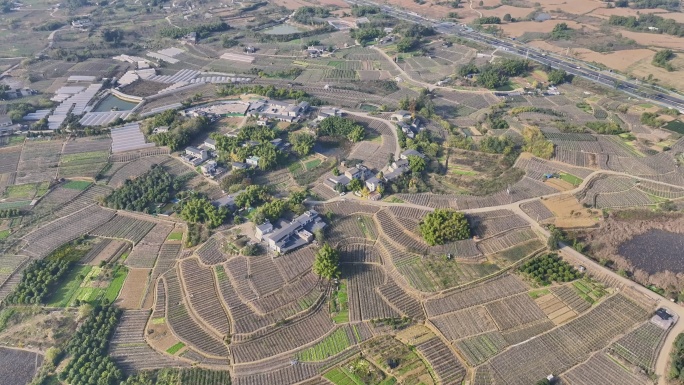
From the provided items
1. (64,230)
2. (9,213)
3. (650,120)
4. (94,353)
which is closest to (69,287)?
(64,230)

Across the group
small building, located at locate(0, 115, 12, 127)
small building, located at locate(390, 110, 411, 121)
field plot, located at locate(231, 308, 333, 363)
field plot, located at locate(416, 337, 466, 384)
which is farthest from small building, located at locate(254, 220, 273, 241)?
small building, located at locate(0, 115, 12, 127)

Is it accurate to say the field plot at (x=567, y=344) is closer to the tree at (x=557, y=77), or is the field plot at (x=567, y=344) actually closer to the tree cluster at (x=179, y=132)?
the tree cluster at (x=179, y=132)

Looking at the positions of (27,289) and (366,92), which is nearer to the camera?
(27,289)

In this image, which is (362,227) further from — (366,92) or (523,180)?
(366,92)

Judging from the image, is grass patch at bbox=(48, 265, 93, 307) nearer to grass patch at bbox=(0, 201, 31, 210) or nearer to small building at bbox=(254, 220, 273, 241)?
grass patch at bbox=(0, 201, 31, 210)

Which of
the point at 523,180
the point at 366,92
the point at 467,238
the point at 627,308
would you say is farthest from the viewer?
the point at 366,92

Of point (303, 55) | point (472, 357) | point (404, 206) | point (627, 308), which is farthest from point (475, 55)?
point (472, 357)

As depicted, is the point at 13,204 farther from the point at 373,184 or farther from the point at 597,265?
the point at 597,265
